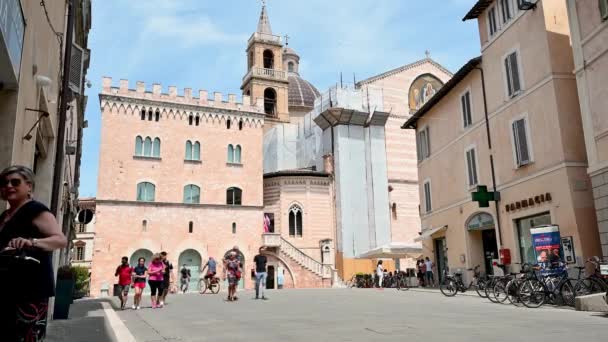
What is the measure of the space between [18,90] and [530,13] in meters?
16.7

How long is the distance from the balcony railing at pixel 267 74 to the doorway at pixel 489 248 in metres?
32.3

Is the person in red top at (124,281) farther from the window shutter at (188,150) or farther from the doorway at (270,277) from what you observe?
the window shutter at (188,150)

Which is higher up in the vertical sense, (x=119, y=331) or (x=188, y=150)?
(x=188, y=150)

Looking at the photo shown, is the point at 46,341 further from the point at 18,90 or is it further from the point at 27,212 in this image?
the point at 27,212

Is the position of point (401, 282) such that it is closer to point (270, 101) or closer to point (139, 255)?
point (139, 255)

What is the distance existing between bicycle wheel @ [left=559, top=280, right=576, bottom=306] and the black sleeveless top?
479 inches

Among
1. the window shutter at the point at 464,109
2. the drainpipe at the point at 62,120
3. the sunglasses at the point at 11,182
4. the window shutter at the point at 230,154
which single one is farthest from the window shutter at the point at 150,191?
the sunglasses at the point at 11,182

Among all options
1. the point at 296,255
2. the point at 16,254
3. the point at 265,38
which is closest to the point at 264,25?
the point at 265,38

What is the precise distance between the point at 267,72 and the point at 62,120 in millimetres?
40560

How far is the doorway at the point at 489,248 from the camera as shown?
2034 cm

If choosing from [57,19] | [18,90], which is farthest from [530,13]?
[18,90]

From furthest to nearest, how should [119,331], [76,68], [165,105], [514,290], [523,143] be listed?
[165,105] < [523,143] < [514,290] < [76,68] < [119,331]

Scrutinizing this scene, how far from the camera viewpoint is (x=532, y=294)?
12.5 meters

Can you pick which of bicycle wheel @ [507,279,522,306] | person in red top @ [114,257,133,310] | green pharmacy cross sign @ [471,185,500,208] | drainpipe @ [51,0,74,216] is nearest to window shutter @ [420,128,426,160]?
green pharmacy cross sign @ [471,185,500,208]
